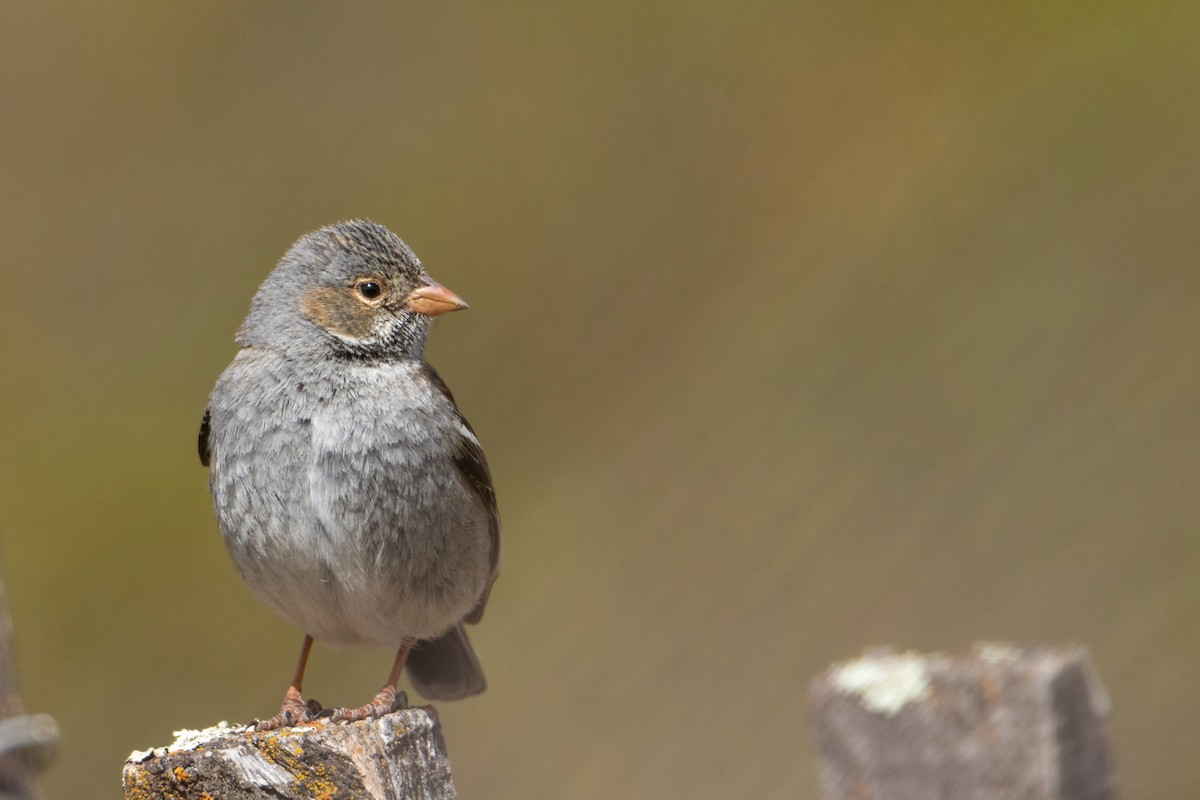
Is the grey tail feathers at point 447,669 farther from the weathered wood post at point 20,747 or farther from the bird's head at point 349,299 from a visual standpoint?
the weathered wood post at point 20,747

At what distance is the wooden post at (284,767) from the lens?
2.43m

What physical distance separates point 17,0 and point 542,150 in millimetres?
3164

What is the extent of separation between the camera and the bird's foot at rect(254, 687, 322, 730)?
3.36 m

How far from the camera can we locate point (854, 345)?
6.12 meters

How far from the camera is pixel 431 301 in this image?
438 centimetres

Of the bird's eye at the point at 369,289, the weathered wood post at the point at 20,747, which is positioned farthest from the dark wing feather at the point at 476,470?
the weathered wood post at the point at 20,747

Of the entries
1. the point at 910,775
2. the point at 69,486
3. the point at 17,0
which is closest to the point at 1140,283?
the point at 910,775

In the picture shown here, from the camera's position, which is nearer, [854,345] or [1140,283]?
[1140,283]

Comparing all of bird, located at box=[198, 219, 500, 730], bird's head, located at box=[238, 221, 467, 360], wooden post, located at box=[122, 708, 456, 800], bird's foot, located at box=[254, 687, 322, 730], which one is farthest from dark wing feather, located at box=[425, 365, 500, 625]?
wooden post, located at box=[122, 708, 456, 800]

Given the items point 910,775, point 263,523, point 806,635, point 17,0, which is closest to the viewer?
point 910,775

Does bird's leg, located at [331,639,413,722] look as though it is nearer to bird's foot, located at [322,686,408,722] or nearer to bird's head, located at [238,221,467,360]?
bird's foot, located at [322,686,408,722]

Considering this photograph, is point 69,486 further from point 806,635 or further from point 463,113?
point 806,635

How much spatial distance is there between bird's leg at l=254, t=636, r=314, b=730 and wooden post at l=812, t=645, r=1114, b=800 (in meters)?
1.29

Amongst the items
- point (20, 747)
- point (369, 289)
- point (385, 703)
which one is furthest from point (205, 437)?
point (20, 747)
